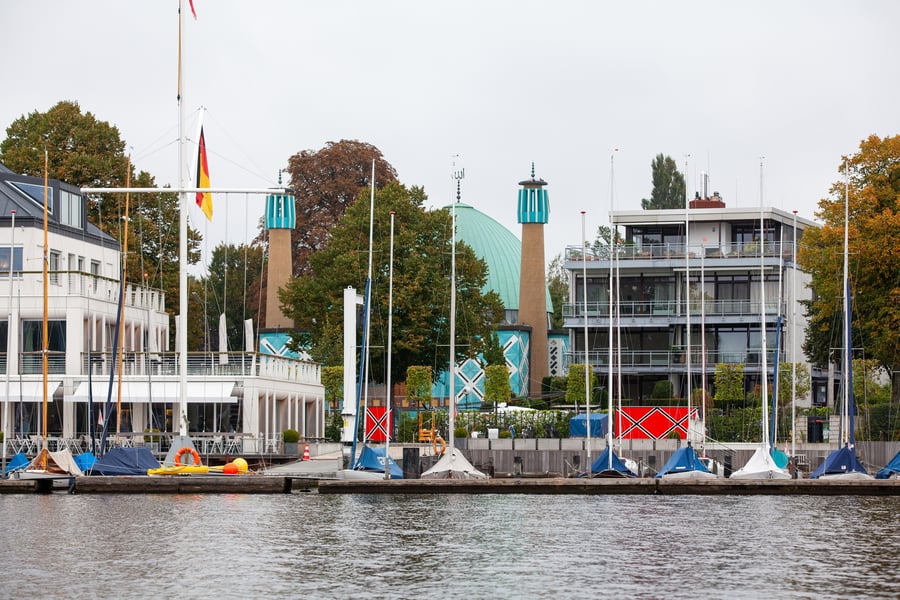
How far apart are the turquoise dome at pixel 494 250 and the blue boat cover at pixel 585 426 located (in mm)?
42754

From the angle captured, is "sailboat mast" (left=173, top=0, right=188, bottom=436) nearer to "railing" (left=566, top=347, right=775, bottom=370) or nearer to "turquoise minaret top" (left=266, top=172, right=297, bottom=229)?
"railing" (left=566, top=347, right=775, bottom=370)

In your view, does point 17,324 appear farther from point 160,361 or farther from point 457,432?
point 457,432

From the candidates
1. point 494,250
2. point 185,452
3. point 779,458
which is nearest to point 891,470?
point 779,458

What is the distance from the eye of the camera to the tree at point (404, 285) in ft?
285

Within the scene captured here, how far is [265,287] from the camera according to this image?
114625 millimetres

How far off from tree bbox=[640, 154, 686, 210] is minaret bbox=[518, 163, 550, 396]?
716 inches

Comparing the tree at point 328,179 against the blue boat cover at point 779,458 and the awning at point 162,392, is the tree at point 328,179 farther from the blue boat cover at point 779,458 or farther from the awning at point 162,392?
the blue boat cover at point 779,458

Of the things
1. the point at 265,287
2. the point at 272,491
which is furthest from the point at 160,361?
the point at 265,287

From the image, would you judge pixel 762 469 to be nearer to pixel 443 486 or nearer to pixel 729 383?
pixel 443 486

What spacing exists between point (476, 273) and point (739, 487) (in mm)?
34224

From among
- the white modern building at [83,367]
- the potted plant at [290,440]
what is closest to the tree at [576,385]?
the white modern building at [83,367]

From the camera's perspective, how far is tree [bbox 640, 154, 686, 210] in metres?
130

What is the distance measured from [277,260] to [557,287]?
151 ft

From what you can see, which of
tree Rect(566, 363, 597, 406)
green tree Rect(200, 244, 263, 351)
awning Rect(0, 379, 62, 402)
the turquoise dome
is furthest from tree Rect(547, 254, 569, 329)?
awning Rect(0, 379, 62, 402)
